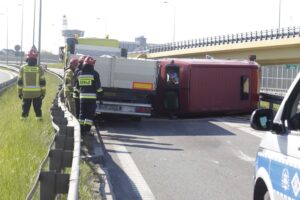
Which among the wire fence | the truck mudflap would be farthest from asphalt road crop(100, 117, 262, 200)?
the wire fence

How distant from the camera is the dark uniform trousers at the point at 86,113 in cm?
1241

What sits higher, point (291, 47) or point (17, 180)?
point (291, 47)

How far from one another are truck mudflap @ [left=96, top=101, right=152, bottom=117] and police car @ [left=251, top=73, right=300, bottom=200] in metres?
11.7

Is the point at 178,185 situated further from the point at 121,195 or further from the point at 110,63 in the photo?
the point at 110,63

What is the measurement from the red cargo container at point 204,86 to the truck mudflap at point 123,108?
1774 mm

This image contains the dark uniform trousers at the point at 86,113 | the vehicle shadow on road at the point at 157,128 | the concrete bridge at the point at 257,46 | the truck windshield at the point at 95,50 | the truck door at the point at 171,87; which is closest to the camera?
the dark uniform trousers at the point at 86,113

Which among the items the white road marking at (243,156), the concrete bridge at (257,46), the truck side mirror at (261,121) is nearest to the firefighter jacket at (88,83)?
the white road marking at (243,156)

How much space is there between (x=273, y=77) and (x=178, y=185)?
54.2m

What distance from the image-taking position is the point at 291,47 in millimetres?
42844

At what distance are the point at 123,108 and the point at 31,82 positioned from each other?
269cm

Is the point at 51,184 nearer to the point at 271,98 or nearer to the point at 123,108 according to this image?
the point at 123,108

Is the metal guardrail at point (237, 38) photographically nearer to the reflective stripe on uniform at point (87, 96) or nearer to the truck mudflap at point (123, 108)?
the truck mudflap at point (123, 108)

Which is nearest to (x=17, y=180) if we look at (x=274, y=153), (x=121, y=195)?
(x=121, y=195)

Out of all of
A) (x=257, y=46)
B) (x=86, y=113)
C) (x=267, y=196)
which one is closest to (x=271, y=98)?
(x=86, y=113)
